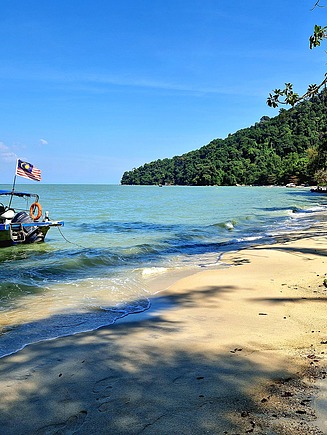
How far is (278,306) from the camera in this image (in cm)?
643

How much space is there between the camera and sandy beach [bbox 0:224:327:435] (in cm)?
293

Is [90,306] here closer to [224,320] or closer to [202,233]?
[224,320]

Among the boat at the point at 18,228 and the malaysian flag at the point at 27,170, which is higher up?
the malaysian flag at the point at 27,170

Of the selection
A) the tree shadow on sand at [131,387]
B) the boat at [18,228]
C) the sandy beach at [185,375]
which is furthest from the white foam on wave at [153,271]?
the boat at [18,228]

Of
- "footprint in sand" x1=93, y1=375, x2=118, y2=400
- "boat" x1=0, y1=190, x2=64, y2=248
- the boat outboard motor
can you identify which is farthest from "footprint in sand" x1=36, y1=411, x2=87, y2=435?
the boat outboard motor

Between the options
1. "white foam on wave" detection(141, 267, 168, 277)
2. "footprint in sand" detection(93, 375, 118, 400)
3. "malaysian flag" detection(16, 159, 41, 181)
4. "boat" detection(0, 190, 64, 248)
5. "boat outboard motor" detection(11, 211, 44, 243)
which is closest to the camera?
"footprint in sand" detection(93, 375, 118, 400)

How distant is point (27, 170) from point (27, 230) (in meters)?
2.97

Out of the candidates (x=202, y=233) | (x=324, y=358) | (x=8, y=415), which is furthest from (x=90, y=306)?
(x=202, y=233)

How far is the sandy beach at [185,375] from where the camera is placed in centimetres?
293

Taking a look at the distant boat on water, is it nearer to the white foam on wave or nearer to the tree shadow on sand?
the white foam on wave

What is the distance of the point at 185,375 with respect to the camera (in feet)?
12.5

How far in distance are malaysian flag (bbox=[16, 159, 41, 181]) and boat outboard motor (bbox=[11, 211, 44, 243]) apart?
7.51 ft

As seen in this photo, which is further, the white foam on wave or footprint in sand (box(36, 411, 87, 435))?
the white foam on wave

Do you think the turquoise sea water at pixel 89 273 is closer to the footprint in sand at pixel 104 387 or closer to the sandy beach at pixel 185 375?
the sandy beach at pixel 185 375
